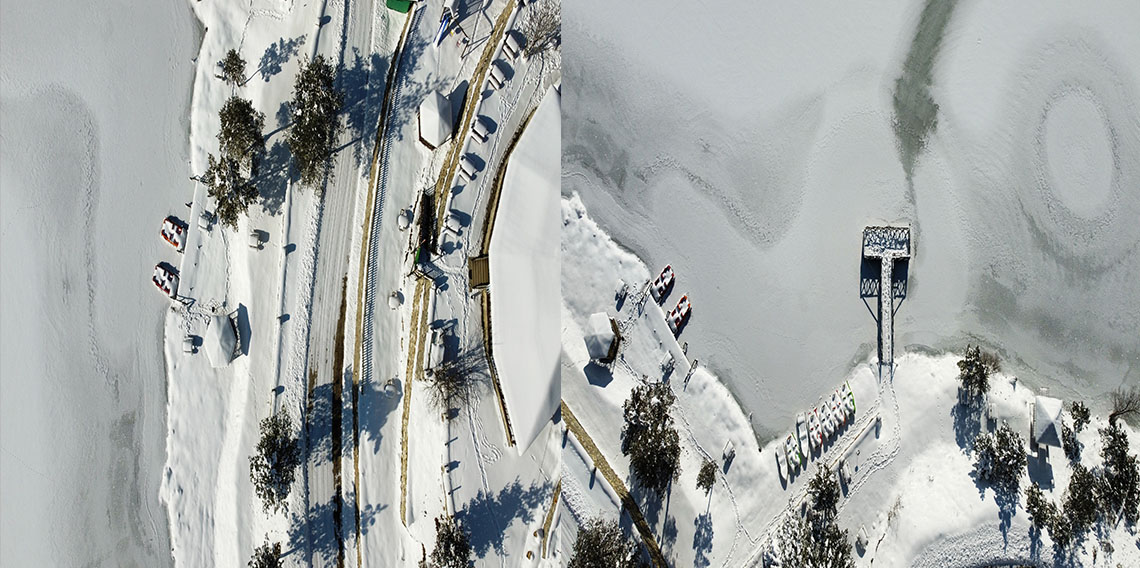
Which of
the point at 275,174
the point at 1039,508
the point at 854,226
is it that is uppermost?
the point at 275,174

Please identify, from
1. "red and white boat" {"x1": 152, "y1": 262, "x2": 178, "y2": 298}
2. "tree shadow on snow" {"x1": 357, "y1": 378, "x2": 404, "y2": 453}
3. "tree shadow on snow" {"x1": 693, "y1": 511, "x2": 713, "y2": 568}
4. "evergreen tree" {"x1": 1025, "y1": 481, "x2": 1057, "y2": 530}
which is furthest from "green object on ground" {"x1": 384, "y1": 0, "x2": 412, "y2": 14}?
"evergreen tree" {"x1": 1025, "y1": 481, "x2": 1057, "y2": 530}

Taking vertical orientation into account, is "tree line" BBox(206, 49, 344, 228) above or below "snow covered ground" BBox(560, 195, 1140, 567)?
above

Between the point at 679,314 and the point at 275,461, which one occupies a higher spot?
the point at 275,461

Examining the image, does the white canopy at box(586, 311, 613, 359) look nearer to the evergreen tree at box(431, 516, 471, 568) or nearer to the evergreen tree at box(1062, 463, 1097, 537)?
the evergreen tree at box(431, 516, 471, 568)

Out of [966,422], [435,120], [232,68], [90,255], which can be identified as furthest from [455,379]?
[966,422]

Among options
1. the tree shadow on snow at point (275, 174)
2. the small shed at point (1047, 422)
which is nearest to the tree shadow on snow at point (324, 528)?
the tree shadow on snow at point (275, 174)

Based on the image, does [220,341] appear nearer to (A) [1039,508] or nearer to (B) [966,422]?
(B) [966,422]

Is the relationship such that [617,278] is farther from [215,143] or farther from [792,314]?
[215,143]
